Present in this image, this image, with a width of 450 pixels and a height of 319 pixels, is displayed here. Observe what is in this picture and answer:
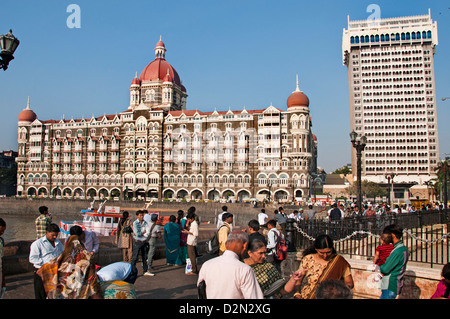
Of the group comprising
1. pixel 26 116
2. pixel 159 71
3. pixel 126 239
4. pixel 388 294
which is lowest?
pixel 388 294

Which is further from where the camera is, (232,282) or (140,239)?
(140,239)

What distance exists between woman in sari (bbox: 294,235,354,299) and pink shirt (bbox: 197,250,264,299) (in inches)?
41.6

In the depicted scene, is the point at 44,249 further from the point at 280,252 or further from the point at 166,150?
the point at 166,150

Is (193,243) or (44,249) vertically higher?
(44,249)

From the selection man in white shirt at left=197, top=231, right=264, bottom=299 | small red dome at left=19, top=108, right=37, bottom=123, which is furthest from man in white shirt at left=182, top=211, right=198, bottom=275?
small red dome at left=19, top=108, right=37, bottom=123

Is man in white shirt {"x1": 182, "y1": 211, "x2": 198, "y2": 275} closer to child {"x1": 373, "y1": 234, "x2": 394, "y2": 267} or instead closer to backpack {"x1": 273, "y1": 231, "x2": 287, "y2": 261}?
backpack {"x1": 273, "y1": 231, "x2": 287, "y2": 261}

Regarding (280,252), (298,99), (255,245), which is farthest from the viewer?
(298,99)

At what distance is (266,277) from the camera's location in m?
4.22

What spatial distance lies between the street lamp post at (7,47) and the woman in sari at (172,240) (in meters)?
5.65

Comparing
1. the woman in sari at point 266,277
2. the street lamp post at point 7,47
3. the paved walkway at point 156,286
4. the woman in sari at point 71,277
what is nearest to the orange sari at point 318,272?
the woman in sari at point 266,277

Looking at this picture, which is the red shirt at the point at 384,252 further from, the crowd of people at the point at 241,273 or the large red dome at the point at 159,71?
the large red dome at the point at 159,71

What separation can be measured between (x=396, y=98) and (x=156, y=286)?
302ft

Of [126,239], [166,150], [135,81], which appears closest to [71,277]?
[126,239]
